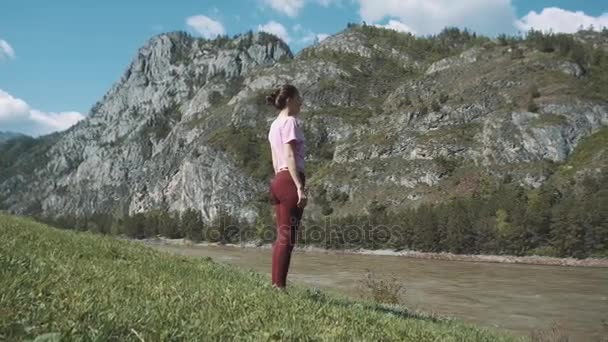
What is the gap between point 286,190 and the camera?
25.5 ft

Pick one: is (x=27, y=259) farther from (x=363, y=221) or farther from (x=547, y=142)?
(x=547, y=142)

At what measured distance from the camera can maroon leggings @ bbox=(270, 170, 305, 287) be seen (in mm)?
7707

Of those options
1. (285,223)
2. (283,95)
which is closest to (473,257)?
(283,95)

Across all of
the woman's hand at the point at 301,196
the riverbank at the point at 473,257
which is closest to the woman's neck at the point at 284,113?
the woman's hand at the point at 301,196

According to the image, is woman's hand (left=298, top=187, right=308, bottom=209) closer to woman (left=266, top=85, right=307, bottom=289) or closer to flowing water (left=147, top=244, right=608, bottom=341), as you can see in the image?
woman (left=266, top=85, right=307, bottom=289)

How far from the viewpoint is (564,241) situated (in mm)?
107938

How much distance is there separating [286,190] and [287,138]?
0.72m

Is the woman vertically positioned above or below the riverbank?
above

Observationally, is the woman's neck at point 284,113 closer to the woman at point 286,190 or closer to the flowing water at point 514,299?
the woman at point 286,190

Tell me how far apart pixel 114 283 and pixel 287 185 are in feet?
9.63

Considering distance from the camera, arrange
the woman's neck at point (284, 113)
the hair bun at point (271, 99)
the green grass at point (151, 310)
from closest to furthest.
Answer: the green grass at point (151, 310) < the woman's neck at point (284, 113) < the hair bun at point (271, 99)

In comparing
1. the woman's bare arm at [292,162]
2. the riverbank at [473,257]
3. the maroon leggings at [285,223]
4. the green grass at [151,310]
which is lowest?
the riverbank at [473,257]

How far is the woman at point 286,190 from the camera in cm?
771

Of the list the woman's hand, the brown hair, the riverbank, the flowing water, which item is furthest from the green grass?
the riverbank
